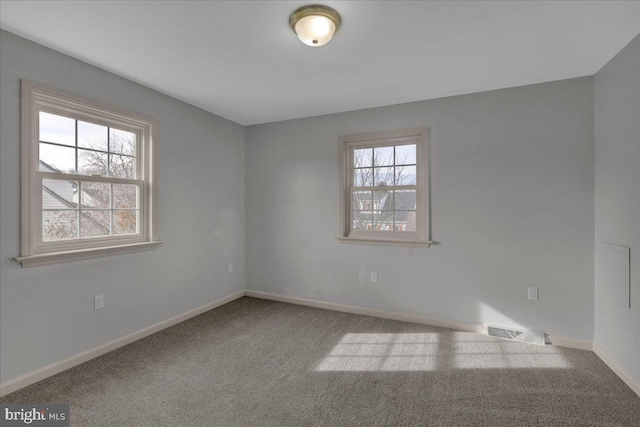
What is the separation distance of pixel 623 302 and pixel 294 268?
321 cm

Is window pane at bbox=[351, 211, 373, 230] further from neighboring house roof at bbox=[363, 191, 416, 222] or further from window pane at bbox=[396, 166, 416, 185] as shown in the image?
window pane at bbox=[396, 166, 416, 185]

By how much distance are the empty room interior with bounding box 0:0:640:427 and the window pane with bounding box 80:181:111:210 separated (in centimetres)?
3

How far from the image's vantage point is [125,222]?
3000mm

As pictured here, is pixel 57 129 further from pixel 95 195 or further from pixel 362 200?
pixel 362 200

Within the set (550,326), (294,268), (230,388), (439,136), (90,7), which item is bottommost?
(230,388)

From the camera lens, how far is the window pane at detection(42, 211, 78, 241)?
2.40 metres

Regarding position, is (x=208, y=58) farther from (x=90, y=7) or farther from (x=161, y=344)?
(x=161, y=344)

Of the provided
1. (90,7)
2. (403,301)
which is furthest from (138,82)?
(403,301)

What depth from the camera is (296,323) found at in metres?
3.44

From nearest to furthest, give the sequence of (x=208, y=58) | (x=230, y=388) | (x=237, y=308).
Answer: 1. (x=230, y=388)
2. (x=208, y=58)
3. (x=237, y=308)

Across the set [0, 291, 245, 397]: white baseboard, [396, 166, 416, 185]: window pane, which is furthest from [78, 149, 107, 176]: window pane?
[396, 166, 416, 185]: window pane

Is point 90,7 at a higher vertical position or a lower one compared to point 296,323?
higher

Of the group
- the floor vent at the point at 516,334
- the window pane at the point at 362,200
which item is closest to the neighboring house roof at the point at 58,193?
the window pane at the point at 362,200

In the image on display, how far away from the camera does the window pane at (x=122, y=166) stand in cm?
286
